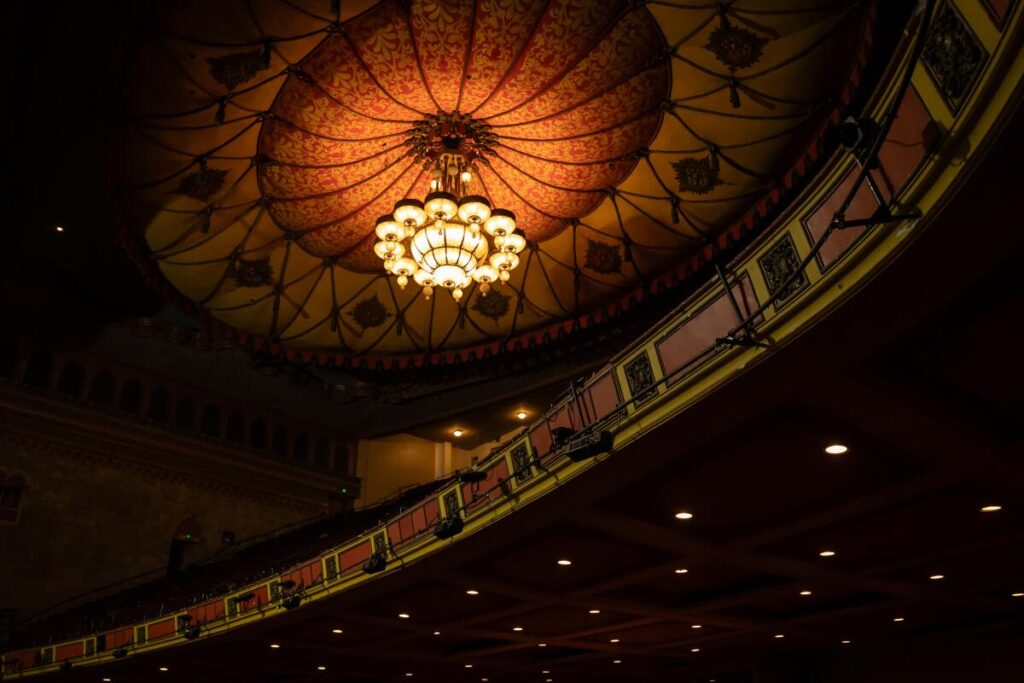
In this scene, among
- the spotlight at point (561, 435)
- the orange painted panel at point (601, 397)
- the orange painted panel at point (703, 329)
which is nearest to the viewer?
the orange painted panel at point (703, 329)

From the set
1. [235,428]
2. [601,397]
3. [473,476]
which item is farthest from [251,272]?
[235,428]

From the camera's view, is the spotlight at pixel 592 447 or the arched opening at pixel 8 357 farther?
the arched opening at pixel 8 357

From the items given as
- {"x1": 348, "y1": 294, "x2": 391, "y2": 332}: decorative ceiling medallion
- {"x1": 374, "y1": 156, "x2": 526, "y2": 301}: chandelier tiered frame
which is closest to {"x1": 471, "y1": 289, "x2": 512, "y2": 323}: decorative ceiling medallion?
{"x1": 348, "y1": 294, "x2": 391, "y2": 332}: decorative ceiling medallion

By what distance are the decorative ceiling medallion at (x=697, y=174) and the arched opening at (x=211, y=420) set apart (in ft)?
40.2

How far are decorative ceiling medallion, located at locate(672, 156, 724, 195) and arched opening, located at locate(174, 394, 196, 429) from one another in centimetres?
1224

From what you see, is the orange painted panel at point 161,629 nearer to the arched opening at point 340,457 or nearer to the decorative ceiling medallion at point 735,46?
the arched opening at point 340,457

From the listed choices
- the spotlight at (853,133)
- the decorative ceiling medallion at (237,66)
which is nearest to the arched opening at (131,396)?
the decorative ceiling medallion at (237,66)

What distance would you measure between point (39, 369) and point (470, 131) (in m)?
11.0

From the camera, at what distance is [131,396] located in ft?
51.2

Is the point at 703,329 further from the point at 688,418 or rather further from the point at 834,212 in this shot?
the point at 834,212

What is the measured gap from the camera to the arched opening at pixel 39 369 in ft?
46.7

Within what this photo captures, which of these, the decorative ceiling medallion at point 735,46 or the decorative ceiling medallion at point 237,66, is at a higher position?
the decorative ceiling medallion at point 237,66

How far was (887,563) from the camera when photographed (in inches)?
296

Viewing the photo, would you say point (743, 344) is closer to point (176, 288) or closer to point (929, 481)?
point (929, 481)
